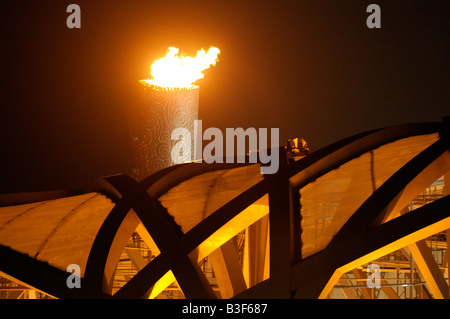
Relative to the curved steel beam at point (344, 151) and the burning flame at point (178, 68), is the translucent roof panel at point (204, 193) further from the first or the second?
the burning flame at point (178, 68)

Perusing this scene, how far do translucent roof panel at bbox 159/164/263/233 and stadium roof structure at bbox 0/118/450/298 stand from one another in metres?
0.02

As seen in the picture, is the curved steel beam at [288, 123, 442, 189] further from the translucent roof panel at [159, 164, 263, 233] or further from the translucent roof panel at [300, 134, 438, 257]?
the translucent roof panel at [159, 164, 263, 233]

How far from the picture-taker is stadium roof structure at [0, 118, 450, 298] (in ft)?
23.8

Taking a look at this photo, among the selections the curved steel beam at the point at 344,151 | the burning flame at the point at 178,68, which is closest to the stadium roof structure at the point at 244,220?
the curved steel beam at the point at 344,151

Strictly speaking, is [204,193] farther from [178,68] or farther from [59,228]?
[178,68]

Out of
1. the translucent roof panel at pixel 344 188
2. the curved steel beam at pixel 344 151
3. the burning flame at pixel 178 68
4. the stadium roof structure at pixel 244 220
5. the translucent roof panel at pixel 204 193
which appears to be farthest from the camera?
the burning flame at pixel 178 68

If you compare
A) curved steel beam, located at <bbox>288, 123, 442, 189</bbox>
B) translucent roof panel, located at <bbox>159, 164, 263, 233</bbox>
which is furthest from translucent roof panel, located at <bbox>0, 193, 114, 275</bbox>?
curved steel beam, located at <bbox>288, 123, 442, 189</bbox>

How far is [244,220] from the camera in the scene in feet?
27.8

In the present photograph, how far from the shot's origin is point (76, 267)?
338 inches

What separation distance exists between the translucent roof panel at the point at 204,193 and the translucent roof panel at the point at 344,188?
110 cm

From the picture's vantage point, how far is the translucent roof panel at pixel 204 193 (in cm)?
879

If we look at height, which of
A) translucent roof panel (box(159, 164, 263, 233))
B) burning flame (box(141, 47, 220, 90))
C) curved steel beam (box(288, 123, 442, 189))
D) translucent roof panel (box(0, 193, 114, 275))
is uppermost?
burning flame (box(141, 47, 220, 90))
